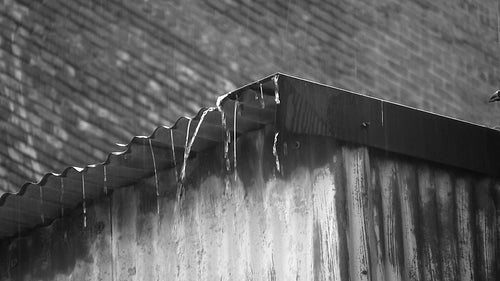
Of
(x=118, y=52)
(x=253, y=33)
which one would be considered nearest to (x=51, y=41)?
(x=118, y=52)

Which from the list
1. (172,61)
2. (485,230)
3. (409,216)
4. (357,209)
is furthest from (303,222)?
(172,61)

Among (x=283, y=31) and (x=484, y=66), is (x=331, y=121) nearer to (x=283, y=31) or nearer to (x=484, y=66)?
(x=283, y=31)

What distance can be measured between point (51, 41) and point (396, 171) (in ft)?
18.3

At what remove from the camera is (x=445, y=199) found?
331 inches

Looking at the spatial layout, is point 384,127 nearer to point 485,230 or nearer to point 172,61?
point 485,230

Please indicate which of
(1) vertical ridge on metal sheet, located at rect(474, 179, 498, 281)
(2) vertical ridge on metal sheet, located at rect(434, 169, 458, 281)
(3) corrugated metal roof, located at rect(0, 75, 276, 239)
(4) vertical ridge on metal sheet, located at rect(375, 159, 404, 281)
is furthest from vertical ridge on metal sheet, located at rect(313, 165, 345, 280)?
(1) vertical ridge on metal sheet, located at rect(474, 179, 498, 281)

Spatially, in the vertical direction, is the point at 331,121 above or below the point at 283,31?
below

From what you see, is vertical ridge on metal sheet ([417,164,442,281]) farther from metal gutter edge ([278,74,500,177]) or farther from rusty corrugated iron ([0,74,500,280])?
metal gutter edge ([278,74,500,177])

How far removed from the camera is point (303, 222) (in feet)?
25.5

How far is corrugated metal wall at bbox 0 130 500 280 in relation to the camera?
304 inches

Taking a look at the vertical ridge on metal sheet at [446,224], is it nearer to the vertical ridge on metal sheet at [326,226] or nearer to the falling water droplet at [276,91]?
the vertical ridge on metal sheet at [326,226]

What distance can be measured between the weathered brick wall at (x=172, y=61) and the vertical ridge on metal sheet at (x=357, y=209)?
430 centimetres

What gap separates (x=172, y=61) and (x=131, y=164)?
4.09 metres

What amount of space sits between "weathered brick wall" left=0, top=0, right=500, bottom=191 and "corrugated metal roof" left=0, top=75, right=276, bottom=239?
2.51m
